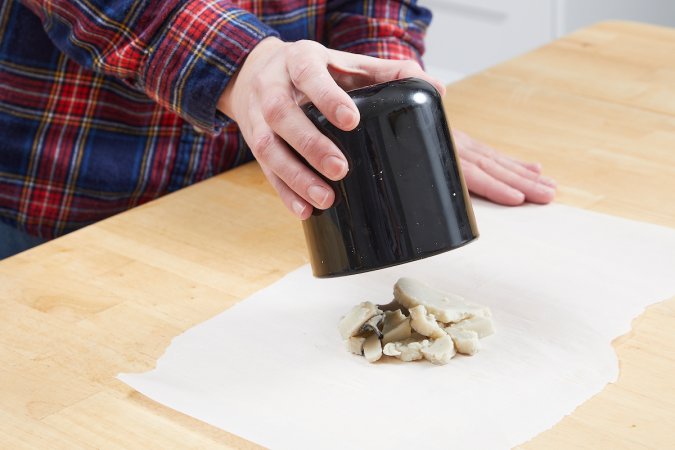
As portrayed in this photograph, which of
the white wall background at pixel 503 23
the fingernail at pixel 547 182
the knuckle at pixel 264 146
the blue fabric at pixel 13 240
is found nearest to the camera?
the knuckle at pixel 264 146

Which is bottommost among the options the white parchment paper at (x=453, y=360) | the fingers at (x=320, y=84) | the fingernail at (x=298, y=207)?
the white parchment paper at (x=453, y=360)

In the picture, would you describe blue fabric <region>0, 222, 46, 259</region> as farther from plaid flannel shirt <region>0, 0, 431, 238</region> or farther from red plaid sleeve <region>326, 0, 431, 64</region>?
red plaid sleeve <region>326, 0, 431, 64</region>

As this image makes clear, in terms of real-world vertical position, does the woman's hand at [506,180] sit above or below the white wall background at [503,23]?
above

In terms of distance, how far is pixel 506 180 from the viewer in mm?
1048

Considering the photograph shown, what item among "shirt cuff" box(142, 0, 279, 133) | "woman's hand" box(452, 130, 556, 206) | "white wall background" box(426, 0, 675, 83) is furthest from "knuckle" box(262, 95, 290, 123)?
"white wall background" box(426, 0, 675, 83)

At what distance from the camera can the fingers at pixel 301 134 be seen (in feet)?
2.44

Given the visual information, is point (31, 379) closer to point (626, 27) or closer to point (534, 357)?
point (534, 357)

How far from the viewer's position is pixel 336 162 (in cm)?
74

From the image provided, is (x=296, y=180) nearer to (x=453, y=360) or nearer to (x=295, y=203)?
(x=295, y=203)

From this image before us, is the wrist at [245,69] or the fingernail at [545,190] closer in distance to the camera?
the wrist at [245,69]

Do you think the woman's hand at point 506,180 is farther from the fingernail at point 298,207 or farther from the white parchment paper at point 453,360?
the fingernail at point 298,207

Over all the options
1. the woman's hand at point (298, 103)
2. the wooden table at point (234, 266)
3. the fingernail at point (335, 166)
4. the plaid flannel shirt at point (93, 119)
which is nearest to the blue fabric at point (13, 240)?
the plaid flannel shirt at point (93, 119)

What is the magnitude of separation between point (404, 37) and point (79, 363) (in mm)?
634

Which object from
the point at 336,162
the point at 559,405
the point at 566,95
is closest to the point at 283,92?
the point at 336,162
